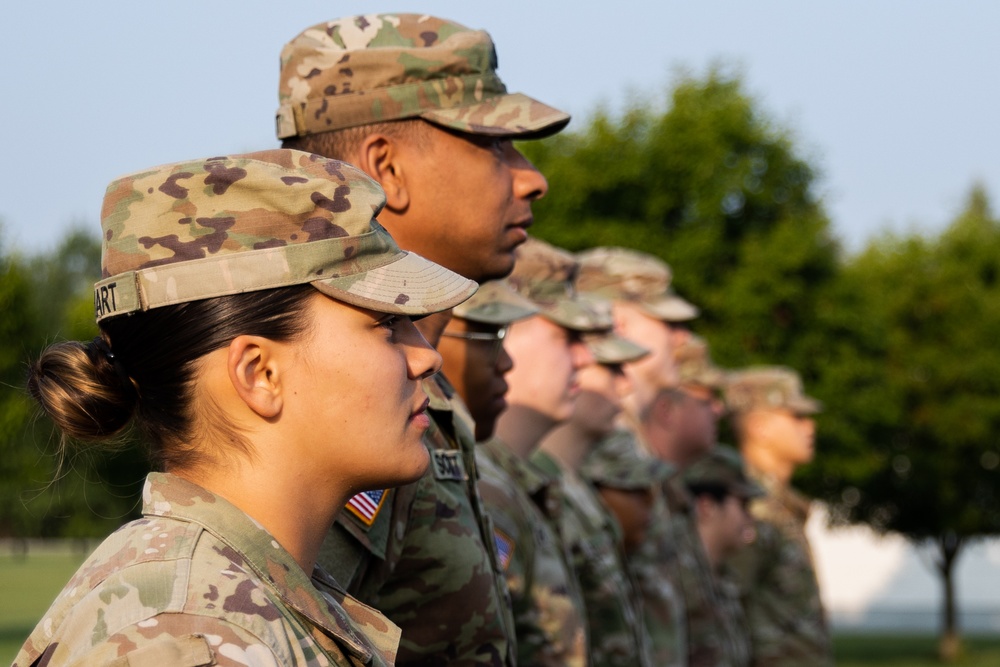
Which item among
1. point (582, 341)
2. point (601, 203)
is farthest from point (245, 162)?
point (601, 203)

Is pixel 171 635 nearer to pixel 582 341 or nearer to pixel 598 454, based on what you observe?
pixel 582 341

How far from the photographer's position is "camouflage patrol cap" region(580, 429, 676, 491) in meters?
6.81

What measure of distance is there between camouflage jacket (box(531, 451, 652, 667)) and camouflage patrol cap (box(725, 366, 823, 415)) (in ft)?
18.8

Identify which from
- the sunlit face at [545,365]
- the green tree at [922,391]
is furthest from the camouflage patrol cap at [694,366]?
the green tree at [922,391]

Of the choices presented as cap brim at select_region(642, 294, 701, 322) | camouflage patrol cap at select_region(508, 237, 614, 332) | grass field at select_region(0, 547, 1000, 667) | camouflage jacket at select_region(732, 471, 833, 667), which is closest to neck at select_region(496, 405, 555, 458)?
camouflage patrol cap at select_region(508, 237, 614, 332)

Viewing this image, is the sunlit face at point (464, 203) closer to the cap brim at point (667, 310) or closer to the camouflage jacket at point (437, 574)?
the camouflage jacket at point (437, 574)

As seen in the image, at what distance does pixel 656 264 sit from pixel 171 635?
7.06m

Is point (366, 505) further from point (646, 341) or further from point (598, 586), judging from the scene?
point (646, 341)

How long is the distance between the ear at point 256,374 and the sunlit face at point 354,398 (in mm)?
21

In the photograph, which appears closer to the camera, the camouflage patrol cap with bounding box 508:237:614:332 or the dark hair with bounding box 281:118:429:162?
the dark hair with bounding box 281:118:429:162

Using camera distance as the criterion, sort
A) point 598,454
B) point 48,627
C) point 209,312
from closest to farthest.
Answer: point 48,627 → point 209,312 → point 598,454

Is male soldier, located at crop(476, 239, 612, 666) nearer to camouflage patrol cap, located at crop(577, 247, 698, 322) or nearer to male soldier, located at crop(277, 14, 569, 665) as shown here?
male soldier, located at crop(277, 14, 569, 665)

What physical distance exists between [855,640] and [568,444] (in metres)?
27.9

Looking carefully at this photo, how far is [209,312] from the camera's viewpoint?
216cm
